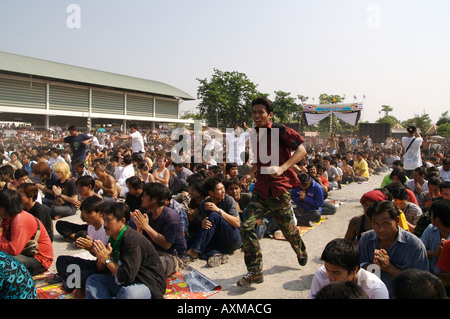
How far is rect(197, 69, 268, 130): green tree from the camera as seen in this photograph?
81.3 ft

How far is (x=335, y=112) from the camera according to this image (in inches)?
839

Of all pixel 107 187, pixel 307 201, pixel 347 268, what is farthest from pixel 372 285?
pixel 107 187

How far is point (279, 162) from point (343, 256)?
160cm

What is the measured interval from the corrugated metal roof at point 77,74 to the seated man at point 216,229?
21.0 metres

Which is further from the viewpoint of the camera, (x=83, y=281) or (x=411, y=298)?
(x=83, y=281)

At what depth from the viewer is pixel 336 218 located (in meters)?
6.87

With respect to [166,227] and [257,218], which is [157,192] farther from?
[257,218]

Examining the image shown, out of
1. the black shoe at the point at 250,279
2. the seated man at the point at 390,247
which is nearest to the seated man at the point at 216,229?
the black shoe at the point at 250,279

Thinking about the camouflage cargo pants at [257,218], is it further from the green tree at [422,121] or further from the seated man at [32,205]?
the green tree at [422,121]

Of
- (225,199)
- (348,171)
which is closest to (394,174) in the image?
(225,199)

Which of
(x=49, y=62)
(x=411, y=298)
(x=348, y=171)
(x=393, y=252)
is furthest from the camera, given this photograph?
(x=49, y=62)
